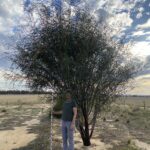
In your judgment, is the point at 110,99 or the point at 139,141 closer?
the point at 110,99

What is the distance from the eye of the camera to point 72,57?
13.9 m

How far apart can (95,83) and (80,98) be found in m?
0.85

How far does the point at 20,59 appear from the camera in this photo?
561 inches

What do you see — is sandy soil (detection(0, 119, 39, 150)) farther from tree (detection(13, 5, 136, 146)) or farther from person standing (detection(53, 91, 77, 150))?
person standing (detection(53, 91, 77, 150))

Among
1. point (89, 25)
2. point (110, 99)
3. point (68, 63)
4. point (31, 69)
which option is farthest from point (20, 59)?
point (110, 99)

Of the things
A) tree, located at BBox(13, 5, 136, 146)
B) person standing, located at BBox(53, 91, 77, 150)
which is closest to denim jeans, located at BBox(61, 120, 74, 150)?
person standing, located at BBox(53, 91, 77, 150)

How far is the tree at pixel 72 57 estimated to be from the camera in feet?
45.7

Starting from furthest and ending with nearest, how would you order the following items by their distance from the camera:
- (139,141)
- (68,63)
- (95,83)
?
(139,141) < (95,83) < (68,63)

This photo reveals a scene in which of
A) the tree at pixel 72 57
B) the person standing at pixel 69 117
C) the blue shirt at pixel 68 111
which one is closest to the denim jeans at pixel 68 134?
the person standing at pixel 69 117

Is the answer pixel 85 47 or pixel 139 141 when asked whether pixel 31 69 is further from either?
pixel 139 141

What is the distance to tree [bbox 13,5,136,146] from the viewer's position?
13922 millimetres

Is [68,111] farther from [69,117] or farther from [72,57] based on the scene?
[72,57]

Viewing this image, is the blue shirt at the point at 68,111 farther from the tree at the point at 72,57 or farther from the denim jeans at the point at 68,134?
the tree at the point at 72,57

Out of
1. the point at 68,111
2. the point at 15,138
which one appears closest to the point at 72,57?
the point at 68,111
